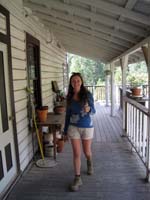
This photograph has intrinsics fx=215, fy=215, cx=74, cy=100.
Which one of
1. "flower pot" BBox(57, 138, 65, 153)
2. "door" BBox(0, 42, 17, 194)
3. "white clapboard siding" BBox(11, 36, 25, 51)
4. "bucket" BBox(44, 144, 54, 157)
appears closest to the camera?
"door" BBox(0, 42, 17, 194)

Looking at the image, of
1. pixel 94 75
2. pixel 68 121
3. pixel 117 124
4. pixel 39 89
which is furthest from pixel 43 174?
pixel 94 75

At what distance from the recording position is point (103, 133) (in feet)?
17.8

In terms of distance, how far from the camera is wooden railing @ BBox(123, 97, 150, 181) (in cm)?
299

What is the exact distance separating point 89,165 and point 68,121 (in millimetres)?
797

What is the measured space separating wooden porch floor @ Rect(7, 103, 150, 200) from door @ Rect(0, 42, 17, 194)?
0.76 feet

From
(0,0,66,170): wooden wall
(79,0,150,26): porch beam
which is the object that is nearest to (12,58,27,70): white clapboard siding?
(0,0,66,170): wooden wall

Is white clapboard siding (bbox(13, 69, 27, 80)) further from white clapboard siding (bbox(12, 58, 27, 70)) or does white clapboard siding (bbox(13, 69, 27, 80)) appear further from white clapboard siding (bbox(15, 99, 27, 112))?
white clapboard siding (bbox(15, 99, 27, 112))

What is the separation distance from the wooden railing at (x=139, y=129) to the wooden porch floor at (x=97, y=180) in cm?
17

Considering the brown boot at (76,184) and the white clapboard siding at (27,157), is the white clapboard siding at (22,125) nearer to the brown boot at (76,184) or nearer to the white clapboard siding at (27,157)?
the white clapboard siding at (27,157)

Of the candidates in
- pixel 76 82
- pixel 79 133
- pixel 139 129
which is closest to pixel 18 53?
pixel 76 82

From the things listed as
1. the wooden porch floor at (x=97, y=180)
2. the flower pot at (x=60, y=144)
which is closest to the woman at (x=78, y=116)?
the wooden porch floor at (x=97, y=180)

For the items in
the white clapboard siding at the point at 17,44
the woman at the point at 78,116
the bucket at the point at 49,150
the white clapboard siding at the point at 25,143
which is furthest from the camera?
the bucket at the point at 49,150

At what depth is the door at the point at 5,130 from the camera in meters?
2.51

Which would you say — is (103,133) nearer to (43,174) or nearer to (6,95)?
(43,174)
